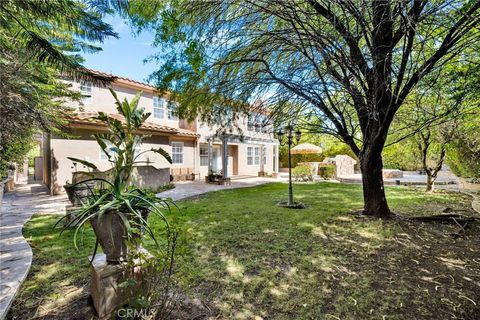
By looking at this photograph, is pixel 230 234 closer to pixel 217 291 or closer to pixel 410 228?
pixel 217 291

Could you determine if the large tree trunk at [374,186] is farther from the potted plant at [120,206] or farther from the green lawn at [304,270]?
the potted plant at [120,206]

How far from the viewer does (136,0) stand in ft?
12.4

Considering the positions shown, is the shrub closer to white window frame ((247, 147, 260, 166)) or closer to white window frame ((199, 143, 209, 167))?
white window frame ((247, 147, 260, 166))

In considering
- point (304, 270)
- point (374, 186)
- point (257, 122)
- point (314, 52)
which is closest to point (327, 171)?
point (257, 122)

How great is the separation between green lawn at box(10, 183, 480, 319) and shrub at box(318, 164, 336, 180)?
541 inches

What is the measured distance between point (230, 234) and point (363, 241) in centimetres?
290

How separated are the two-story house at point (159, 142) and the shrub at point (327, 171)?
15.9 feet

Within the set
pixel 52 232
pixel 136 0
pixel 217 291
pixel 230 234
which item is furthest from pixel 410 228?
pixel 52 232

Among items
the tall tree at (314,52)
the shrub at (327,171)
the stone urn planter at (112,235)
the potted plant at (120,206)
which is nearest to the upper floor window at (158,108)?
the tall tree at (314,52)

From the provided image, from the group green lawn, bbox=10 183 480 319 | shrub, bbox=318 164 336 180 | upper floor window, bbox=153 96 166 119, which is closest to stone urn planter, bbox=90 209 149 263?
green lawn, bbox=10 183 480 319

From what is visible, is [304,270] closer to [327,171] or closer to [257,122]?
[257,122]

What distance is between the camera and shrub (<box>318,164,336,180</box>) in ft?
65.4

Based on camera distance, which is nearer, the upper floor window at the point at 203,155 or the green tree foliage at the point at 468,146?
the green tree foliage at the point at 468,146

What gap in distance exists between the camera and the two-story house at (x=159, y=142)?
11.4m
